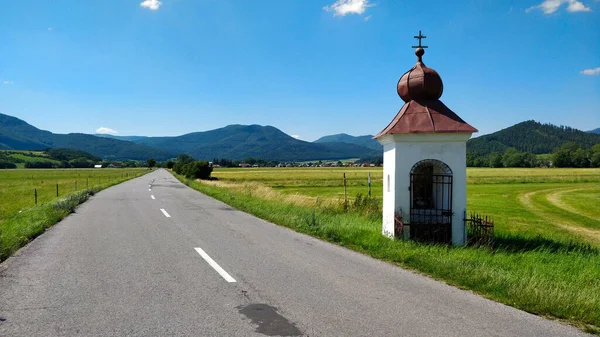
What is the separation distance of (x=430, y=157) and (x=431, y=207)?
1601mm

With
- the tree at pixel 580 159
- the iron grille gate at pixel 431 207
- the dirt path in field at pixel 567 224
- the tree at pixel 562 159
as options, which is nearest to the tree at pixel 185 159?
the dirt path in field at pixel 567 224

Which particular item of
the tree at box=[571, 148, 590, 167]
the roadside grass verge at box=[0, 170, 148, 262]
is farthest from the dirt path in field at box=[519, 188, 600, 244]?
the tree at box=[571, 148, 590, 167]

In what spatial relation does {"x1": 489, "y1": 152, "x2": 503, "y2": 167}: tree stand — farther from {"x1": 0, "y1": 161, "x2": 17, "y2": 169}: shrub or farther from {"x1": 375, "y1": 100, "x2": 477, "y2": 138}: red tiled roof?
{"x1": 0, "y1": 161, "x2": 17, "y2": 169}: shrub

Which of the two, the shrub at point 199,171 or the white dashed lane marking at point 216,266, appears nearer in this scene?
the white dashed lane marking at point 216,266

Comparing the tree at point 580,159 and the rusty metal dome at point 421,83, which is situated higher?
the rusty metal dome at point 421,83

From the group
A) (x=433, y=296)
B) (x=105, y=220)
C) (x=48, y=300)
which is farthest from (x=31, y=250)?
(x=433, y=296)

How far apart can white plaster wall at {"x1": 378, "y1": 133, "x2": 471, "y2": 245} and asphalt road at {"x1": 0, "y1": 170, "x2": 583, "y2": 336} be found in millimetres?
1990

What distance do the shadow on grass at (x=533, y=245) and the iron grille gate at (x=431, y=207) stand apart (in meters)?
1.45

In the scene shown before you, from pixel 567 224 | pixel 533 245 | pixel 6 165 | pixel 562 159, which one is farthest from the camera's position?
pixel 6 165

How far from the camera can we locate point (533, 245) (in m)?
11.1

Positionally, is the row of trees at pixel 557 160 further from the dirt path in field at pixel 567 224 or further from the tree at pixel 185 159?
the dirt path in field at pixel 567 224

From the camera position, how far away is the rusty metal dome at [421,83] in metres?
10.5

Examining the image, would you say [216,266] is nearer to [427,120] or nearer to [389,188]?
[389,188]

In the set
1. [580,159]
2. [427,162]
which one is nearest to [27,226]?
[427,162]
